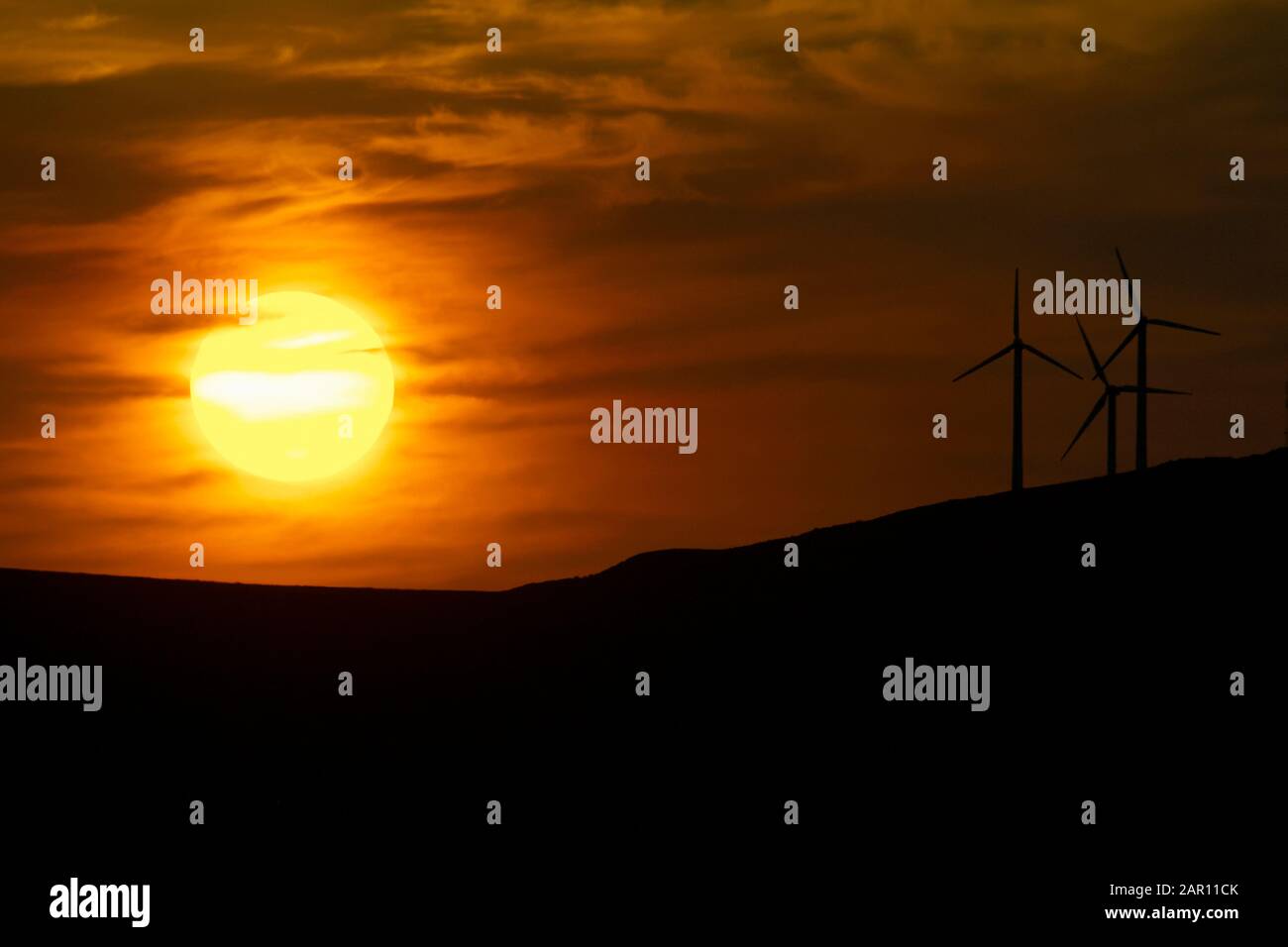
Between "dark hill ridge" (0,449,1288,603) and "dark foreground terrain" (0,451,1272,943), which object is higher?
"dark hill ridge" (0,449,1288,603)

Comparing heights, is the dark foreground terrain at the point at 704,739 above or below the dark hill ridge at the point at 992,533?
below

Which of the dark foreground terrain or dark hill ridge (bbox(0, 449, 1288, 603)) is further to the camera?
dark hill ridge (bbox(0, 449, 1288, 603))

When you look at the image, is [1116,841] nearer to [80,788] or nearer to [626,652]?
[626,652]

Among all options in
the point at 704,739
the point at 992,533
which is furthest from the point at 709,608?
the point at 704,739

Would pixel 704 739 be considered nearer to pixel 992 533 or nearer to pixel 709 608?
pixel 709 608

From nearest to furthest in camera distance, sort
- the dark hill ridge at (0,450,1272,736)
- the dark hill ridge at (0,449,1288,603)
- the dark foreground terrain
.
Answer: the dark foreground terrain
the dark hill ridge at (0,450,1272,736)
the dark hill ridge at (0,449,1288,603)

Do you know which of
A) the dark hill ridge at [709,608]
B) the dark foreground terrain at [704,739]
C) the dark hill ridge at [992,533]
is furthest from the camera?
the dark hill ridge at [992,533]

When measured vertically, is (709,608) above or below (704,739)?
above

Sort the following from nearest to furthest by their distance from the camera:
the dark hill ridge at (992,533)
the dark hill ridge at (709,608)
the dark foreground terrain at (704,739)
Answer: the dark foreground terrain at (704,739), the dark hill ridge at (709,608), the dark hill ridge at (992,533)
